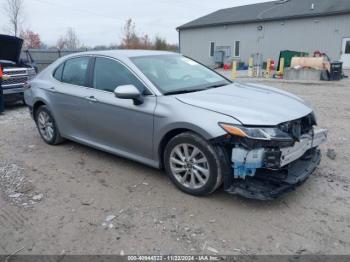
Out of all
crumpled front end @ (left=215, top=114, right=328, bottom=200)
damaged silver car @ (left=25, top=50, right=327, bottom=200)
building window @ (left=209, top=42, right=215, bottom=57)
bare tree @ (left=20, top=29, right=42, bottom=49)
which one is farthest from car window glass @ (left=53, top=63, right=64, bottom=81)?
bare tree @ (left=20, top=29, right=42, bottom=49)

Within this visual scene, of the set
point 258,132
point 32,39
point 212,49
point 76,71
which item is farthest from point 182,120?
point 32,39

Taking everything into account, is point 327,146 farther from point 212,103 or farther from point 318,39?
point 318,39

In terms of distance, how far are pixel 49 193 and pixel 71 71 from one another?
2.08 meters

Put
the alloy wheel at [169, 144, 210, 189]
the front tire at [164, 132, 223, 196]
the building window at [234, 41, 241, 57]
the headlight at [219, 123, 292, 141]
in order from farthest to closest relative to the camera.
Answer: the building window at [234, 41, 241, 57]
the alloy wheel at [169, 144, 210, 189]
the front tire at [164, 132, 223, 196]
the headlight at [219, 123, 292, 141]

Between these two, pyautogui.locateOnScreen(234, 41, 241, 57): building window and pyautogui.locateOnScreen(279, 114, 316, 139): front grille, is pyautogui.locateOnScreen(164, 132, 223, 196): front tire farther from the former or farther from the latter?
pyautogui.locateOnScreen(234, 41, 241, 57): building window

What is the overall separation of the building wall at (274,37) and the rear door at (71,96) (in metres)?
23.7

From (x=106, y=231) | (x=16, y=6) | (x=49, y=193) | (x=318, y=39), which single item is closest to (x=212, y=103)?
(x=106, y=231)

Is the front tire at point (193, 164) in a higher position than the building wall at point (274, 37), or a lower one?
lower

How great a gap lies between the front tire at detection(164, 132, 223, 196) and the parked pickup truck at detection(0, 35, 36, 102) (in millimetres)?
6534

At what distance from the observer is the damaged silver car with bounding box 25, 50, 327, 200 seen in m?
3.31

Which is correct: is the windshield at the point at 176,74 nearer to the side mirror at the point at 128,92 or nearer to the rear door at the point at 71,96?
the side mirror at the point at 128,92

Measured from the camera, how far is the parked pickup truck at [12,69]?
8.84 m

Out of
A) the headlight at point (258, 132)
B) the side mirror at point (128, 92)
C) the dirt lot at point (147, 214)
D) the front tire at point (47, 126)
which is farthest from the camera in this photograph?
the front tire at point (47, 126)

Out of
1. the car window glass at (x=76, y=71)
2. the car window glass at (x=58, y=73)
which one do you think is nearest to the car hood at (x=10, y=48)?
the car window glass at (x=58, y=73)
